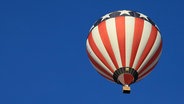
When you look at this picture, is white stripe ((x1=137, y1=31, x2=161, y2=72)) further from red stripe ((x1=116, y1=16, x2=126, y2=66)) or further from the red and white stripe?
red stripe ((x1=116, y1=16, x2=126, y2=66))

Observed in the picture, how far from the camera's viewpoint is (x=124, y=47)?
49.4m

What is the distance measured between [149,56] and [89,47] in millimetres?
3530

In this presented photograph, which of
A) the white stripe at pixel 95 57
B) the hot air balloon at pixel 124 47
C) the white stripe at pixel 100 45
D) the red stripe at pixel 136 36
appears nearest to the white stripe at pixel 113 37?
the hot air balloon at pixel 124 47

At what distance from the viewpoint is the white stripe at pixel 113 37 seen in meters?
49.4

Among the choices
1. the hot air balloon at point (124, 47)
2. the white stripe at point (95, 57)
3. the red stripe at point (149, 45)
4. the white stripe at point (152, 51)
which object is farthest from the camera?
the white stripe at point (95, 57)

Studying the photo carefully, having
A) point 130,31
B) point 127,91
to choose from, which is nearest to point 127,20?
point 130,31

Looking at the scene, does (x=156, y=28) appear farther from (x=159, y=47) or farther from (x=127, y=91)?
(x=127, y=91)

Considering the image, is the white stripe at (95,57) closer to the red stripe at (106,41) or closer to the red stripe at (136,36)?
the red stripe at (106,41)

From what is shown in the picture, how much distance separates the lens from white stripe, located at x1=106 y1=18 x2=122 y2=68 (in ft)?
162

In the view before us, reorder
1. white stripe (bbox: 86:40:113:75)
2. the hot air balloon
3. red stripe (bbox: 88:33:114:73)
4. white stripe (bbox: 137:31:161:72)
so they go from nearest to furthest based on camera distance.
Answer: the hot air balloon < white stripe (bbox: 137:31:161:72) < red stripe (bbox: 88:33:114:73) < white stripe (bbox: 86:40:113:75)

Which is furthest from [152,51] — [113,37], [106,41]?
[106,41]

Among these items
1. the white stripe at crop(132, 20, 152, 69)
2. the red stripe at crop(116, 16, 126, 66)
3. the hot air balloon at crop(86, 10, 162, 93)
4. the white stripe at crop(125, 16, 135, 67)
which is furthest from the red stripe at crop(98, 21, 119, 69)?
the white stripe at crop(132, 20, 152, 69)

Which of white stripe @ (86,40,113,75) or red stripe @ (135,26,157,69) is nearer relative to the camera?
red stripe @ (135,26,157,69)

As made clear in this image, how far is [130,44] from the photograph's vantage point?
162ft
